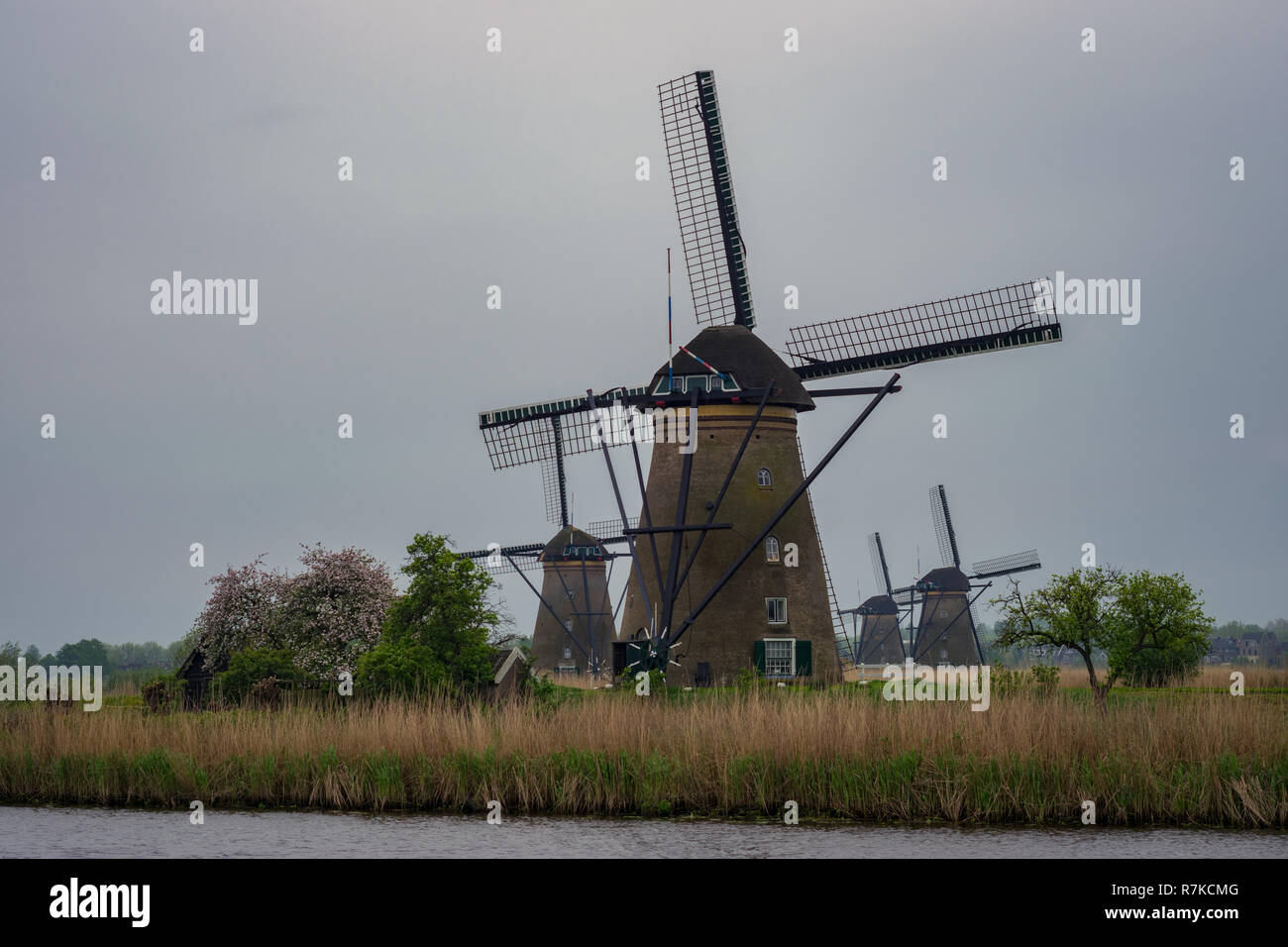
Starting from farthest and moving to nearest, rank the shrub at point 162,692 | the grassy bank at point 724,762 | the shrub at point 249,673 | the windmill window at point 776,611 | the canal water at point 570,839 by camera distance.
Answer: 1. the windmill window at point 776,611
2. the shrub at point 162,692
3. the shrub at point 249,673
4. the grassy bank at point 724,762
5. the canal water at point 570,839

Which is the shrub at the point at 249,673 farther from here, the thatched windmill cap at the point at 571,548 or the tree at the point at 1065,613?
the thatched windmill cap at the point at 571,548

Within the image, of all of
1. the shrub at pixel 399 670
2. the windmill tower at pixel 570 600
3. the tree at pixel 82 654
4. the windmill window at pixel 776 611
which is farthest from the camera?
the tree at pixel 82 654

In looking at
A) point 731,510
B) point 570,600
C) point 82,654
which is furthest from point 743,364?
point 82,654

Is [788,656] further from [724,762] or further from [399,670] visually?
[724,762]

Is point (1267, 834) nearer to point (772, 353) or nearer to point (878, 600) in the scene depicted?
point (772, 353)

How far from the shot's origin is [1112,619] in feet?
117

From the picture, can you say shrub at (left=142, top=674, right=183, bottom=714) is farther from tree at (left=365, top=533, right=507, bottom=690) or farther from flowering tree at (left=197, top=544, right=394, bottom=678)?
tree at (left=365, top=533, right=507, bottom=690)

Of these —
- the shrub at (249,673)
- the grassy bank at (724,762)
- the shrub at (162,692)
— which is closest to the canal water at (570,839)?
the grassy bank at (724,762)

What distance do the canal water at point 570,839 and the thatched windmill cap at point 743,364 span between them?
1743cm

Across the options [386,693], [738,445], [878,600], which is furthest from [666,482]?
[878,600]

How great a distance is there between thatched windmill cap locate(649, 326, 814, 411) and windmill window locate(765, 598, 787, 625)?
192 inches

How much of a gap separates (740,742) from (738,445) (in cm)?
1548

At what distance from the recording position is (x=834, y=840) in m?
17.2

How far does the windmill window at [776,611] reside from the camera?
1350 inches
